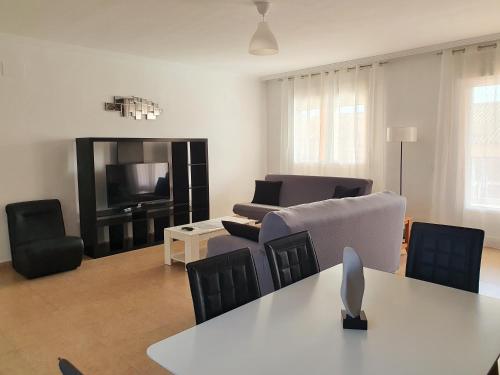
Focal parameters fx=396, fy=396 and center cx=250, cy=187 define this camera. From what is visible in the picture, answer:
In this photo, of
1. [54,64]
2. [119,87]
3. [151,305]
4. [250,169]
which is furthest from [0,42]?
[250,169]

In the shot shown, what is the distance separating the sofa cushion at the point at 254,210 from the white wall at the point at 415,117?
6.25 ft

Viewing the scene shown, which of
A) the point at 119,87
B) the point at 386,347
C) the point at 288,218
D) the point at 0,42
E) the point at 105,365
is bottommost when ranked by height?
the point at 105,365

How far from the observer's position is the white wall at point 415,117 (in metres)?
5.62

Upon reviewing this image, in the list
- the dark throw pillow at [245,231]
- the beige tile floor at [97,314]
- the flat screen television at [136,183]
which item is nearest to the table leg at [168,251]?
the beige tile floor at [97,314]

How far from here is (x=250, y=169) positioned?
756 centimetres

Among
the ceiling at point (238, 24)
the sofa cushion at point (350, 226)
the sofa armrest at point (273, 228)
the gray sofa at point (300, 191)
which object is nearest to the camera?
the sofa armrest at point (273, 228)

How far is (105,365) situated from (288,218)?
5.12 feet

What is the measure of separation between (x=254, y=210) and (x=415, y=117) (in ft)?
8.98

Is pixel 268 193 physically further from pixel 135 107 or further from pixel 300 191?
pixel 135 107

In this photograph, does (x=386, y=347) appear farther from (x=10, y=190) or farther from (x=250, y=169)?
(x=250, y=169)

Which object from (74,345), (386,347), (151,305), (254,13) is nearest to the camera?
(386,347)

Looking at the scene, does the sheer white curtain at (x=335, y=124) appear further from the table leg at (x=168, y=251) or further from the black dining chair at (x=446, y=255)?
the black dining chair at (x=446, y=255)

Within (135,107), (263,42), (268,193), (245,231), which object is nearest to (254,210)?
(268,193)

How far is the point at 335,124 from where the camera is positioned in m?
6.52
